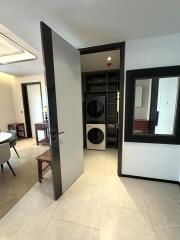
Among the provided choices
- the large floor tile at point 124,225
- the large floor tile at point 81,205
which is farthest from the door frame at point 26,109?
the large floor tile at point 124,225

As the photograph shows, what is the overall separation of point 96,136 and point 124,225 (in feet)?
7.36

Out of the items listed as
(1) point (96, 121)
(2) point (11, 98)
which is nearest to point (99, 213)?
(1) point (96, 121)

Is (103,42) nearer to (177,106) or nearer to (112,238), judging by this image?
(177,106)

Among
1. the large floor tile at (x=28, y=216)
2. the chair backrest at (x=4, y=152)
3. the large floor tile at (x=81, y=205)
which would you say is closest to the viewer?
the large floor tile at (x=28, y=216)

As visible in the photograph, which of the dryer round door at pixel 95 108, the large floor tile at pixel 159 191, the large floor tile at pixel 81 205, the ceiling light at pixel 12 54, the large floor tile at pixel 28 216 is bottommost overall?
the large floor tile at pixel 28 216

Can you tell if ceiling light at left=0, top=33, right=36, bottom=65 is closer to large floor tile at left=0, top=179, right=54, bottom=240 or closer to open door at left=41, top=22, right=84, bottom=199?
open door at left=41, top=22, right=84, bottom=199

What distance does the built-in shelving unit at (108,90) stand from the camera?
3.55 metres

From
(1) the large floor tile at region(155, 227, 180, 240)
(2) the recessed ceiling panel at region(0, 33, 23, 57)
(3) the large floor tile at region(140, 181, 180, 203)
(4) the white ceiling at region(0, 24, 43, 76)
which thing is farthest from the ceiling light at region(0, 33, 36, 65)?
(1) the large floor tile at region(155, 227, 180, 240)

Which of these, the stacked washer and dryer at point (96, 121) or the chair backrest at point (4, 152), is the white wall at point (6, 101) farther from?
the stacked washer and dryer at point (96, 121)

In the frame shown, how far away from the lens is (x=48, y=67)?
1.55 m

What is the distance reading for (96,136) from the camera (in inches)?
139

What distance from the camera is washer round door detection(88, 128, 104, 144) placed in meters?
3.47

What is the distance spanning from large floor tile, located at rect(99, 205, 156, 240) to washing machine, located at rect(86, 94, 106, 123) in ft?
7.05

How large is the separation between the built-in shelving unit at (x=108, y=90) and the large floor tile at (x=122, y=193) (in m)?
1.58
